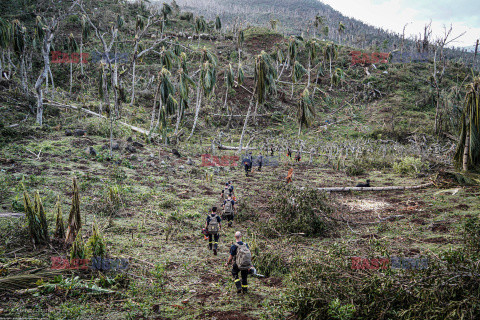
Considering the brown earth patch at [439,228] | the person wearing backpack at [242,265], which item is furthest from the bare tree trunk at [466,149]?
the person wearing backpack at [242,265]

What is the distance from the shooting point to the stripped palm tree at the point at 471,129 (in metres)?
9.31

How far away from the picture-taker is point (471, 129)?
9.40 meters

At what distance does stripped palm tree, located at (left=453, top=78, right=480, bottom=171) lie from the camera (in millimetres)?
9312

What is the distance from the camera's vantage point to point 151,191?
11.4 metres

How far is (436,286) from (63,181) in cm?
1155

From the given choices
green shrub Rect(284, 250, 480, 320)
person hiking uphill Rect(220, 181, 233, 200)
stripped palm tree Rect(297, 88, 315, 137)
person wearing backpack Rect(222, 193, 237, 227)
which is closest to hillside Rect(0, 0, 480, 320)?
green shrub Rect(284, 250, 480, 320)

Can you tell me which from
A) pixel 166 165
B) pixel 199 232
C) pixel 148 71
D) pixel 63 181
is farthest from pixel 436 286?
pixel 148 71

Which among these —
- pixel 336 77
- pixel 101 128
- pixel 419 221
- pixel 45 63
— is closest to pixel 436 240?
pixel 419 221

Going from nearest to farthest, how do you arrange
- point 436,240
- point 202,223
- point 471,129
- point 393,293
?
point 393,293 → point 436,240 → point 471,129 → point 202,223

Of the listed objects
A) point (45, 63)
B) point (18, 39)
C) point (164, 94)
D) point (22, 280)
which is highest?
point (18, 39)

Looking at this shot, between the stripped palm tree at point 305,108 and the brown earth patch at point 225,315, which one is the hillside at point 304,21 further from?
the brown earth patch at point 225,315

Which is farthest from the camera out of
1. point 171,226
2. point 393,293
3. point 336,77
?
point 336,77

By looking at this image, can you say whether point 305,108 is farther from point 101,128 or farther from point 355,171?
point 101,128

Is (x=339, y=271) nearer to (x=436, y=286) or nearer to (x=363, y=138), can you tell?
(x=436, y=286)
